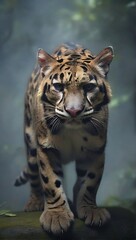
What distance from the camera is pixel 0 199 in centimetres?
336

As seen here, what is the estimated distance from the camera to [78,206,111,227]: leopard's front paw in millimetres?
2480

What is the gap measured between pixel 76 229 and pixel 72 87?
78 cm

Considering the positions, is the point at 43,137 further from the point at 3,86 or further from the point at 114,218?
the point at 3,86

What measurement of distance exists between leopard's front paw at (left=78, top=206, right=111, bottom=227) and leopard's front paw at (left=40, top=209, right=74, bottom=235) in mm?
133

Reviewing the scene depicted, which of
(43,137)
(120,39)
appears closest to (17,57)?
(120,39)

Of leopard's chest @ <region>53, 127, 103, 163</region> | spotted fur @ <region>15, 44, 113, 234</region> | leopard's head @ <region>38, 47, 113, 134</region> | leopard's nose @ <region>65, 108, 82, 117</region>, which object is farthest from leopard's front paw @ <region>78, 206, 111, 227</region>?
leopard's nose @ <region>65, 108, 82, 117</region>

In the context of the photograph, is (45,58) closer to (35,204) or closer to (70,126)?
(70,126)

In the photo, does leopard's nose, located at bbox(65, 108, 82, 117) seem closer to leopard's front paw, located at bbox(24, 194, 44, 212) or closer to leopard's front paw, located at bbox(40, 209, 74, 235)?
leopard's front paw, located at bbox(40, 209, 74, 235)

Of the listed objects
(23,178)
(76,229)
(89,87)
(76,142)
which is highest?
(89,87)

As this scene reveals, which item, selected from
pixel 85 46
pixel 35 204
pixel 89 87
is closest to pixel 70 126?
pixel 89 87

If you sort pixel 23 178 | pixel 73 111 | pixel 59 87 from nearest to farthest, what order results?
pixel 73 111
pixel 59 87
pixel 23 178

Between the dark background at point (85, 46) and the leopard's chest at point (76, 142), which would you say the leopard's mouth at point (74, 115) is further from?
the dark background at point (85, 46)

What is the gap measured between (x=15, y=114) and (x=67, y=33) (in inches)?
33.1

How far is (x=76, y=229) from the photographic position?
2461 mm
